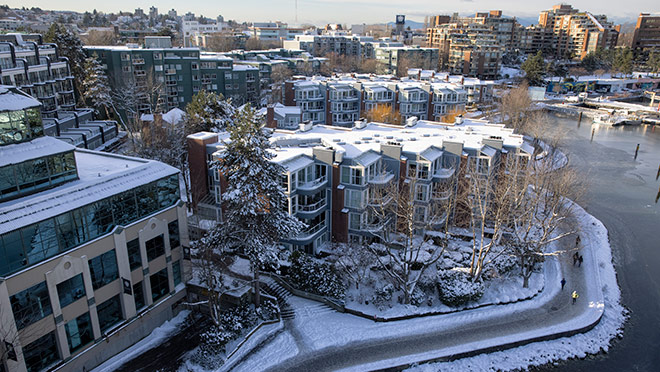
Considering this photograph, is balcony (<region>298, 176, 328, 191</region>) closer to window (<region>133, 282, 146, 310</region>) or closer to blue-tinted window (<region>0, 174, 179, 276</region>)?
blue-tinted window (<region>0, 174, 179, 276</region>)

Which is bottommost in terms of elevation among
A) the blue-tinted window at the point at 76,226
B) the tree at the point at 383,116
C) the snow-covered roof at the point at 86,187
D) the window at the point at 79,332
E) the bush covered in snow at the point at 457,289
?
the bush covered in snow at the point at 457,289

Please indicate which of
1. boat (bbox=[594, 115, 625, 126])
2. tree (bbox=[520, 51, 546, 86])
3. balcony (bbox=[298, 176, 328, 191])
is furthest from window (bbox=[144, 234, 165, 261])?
tree (bbox=[520, 51, 546, 86])

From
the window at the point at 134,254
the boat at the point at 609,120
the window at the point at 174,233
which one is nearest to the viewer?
the window at the point at 134,254

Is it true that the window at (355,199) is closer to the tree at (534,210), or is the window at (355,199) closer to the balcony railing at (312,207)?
the balcony railing at (312,207)

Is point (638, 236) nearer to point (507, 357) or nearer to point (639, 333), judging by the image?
point (639, 333)

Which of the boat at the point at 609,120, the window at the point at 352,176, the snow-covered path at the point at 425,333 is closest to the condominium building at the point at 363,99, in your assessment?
the window at the point at 352,176

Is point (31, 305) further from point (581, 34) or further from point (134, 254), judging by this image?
point (581, 34)

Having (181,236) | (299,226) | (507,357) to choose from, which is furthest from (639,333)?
(181,236)

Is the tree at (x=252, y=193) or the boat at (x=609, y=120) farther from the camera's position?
the boat at (x=609, y=120)
